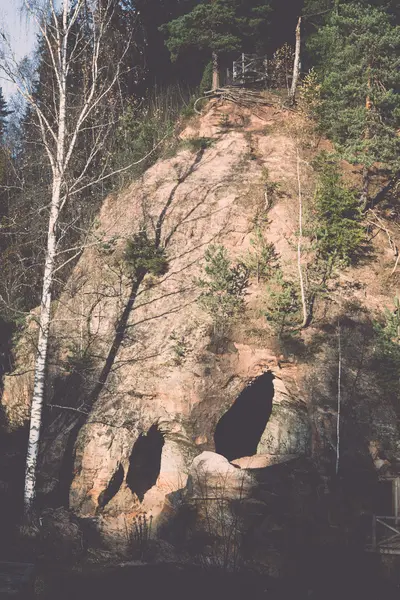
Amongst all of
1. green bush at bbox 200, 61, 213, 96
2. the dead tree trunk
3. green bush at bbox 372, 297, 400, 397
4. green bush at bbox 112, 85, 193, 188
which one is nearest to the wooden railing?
Answer: green bush at bbox 372, 297, 400, 397

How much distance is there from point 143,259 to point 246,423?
6866mm

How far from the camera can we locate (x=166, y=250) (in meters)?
17.7

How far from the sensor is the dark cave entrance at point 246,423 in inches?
663

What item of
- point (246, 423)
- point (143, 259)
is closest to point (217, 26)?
point (143, 259)

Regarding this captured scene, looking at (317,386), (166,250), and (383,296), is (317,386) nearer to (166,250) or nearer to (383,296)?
(383,296)

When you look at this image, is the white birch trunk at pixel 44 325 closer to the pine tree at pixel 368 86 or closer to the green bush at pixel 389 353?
the green bush at pixel 389 353

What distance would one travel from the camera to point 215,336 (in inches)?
585

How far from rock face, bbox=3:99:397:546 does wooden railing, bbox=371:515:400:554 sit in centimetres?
214

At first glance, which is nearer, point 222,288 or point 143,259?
point 222,288

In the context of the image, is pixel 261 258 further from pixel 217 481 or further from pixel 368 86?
pixel 217 481

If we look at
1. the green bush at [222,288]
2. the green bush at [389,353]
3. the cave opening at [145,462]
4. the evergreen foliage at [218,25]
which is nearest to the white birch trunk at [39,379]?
the cave opening at [145,462]

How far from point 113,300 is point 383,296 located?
29.2ft

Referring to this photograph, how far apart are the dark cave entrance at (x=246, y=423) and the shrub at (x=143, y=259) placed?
17.1ft

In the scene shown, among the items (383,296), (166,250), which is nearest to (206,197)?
(166,250)
